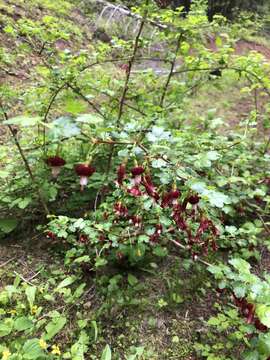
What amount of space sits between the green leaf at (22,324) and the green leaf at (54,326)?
0.10 meters

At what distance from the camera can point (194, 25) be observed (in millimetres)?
2443

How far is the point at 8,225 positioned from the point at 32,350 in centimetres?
96

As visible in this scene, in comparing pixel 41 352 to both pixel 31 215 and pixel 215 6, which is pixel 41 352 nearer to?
pixel 31 215

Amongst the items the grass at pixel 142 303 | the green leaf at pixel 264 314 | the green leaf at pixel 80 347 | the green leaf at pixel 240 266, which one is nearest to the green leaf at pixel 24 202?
the grass at pixel 142 303

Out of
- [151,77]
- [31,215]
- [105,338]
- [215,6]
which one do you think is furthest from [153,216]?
[215,6]

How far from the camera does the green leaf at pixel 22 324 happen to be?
5.21ft

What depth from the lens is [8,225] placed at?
2.27 metres

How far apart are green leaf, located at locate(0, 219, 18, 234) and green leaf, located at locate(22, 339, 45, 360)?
895mm

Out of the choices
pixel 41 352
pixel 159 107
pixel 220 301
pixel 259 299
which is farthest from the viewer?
pixel 159 107

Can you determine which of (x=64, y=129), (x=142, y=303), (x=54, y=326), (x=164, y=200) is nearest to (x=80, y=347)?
(x=54, y=326)

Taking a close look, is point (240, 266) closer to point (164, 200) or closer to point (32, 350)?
point (164, 200)

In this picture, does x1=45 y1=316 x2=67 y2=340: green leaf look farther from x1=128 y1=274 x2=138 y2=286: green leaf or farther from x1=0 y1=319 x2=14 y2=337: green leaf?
x1=128 y1=274 x2=138 y2=286: green leaf

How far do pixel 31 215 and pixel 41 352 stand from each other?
107cm

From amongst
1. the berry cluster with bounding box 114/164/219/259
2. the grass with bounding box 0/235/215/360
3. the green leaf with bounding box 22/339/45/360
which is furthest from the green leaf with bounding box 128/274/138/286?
the green leaf with bounding box 22/339/45/360
